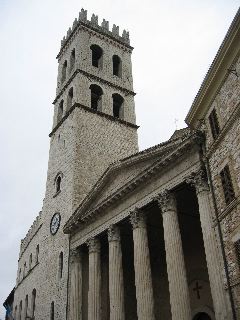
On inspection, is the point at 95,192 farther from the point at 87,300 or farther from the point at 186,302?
the point at 186,302

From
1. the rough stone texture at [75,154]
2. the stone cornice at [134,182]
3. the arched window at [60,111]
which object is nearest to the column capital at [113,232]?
the stone cornice at [134,182]

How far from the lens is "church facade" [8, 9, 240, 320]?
13797 mm

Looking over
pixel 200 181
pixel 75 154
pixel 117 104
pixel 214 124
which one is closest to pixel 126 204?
pixel 200 181

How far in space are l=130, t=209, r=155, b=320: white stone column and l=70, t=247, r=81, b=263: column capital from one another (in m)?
5.50

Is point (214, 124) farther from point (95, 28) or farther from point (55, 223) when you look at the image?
point (95, 28)

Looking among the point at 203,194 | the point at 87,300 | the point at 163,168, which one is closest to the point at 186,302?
the point at 203,194

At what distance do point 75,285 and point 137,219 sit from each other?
590 centimetres

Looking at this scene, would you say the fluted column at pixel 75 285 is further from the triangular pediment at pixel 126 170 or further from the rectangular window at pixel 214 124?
the rectangular window at pixel 214 124

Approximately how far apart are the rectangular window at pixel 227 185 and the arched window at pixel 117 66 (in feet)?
71.6

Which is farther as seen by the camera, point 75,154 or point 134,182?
point 75,154

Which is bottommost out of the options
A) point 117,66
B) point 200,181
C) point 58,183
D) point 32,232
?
point 200,181

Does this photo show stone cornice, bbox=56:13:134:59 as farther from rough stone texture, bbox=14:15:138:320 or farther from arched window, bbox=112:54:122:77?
arched window, bbox=112:54:122:77

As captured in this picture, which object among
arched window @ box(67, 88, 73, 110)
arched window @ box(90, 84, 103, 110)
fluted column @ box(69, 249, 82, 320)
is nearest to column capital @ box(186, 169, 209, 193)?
fluted column @ box(69, 249, 82, 320)

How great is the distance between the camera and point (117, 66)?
35094 millimetres
